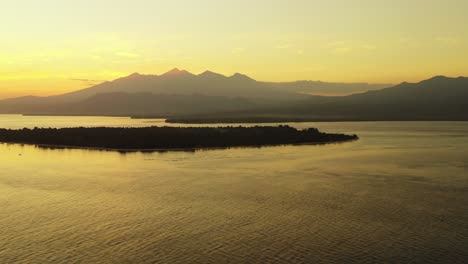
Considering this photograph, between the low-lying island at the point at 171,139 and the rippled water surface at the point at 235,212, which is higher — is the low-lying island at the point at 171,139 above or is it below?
above

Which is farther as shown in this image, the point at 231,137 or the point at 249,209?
the point at 231,137

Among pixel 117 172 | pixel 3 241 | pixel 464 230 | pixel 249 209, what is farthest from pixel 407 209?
pixel 117 172

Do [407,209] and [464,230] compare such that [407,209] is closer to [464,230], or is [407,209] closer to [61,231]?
[464,230]

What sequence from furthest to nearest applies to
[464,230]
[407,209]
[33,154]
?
[33,154] → [407,209] → [464,230]

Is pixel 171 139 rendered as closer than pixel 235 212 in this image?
No

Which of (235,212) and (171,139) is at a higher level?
(171,139)

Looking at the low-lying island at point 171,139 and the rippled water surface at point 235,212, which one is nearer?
the rippled water surface at point 235,212

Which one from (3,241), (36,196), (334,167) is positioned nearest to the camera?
(3,241)
